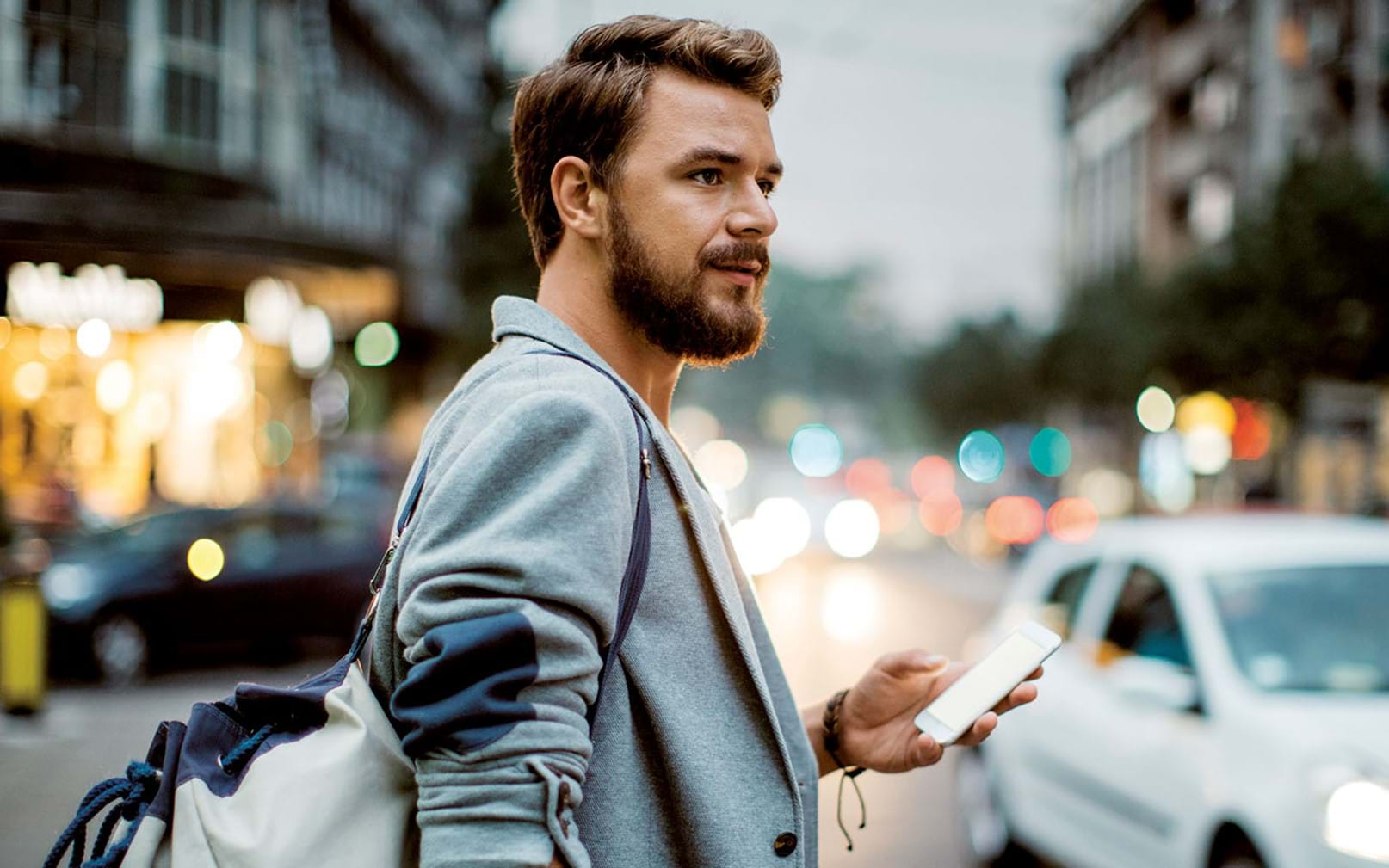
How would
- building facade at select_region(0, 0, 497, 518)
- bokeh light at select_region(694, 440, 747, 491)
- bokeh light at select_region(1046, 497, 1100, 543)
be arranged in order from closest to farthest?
building facade at select_region(0, 0, 497, 518), bokeh light at select_region(1046, 497, 1100, 543), bokeh light at select_region(694, 440, 747, 491)

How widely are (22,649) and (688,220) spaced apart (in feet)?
33.3

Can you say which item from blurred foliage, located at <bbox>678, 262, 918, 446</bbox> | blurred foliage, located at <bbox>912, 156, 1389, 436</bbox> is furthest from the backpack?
blurred foliage, located at <bbox>678, 262, 918, 446</bbox>

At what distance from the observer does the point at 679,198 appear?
1854 millimetres

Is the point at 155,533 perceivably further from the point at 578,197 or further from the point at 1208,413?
the point at 1208,413

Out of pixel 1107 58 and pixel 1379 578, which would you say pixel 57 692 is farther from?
pixel 1107 58

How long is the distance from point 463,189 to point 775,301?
80565 millimetres

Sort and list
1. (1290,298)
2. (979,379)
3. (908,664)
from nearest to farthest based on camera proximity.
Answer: (908,664) → (1290,298) → (979,379)

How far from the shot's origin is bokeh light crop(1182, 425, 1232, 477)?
39.1 metres

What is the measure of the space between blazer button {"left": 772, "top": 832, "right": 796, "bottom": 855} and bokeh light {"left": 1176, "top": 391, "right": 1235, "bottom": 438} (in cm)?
3354

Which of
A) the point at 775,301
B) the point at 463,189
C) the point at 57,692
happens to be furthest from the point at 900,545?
the point at 775,301

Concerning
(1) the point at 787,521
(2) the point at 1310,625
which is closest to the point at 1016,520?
(1) the point at 787,521

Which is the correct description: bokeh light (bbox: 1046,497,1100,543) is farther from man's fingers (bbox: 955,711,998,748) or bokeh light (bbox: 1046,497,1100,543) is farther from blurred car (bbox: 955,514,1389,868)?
man's fingers (bbox: 955,711,998,748)

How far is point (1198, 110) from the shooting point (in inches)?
1955

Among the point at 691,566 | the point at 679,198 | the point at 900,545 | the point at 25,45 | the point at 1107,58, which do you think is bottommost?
the point at 900,545
